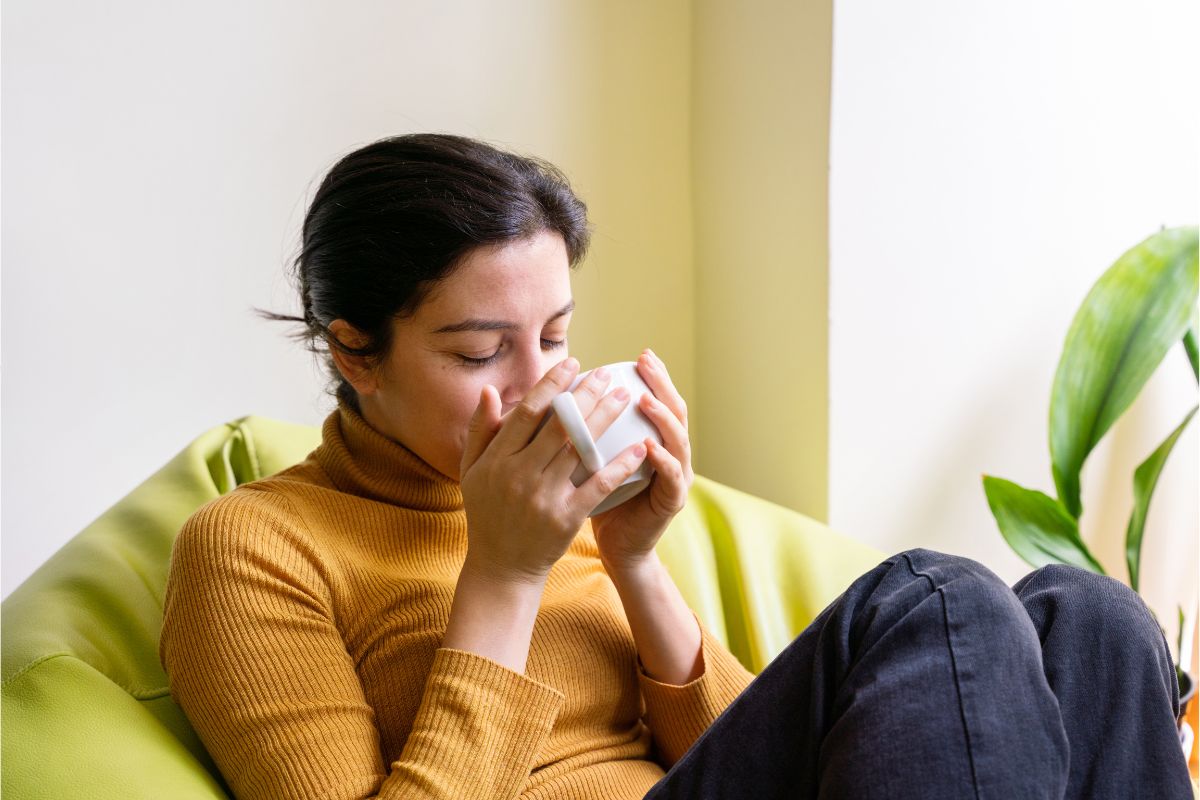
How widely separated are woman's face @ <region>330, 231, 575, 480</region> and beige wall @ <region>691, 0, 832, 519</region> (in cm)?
71

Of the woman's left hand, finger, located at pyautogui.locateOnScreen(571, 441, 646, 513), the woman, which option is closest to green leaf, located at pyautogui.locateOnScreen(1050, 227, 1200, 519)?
the woman

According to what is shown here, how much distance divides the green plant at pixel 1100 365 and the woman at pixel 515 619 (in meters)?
0.66

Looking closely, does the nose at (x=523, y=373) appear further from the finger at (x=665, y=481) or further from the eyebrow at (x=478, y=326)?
the finger at (x=665, y=481)

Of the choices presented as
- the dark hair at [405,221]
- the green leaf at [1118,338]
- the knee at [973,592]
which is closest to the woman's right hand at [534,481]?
the dark hair at [405,221]

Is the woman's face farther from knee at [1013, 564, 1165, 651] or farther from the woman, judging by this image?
knee at [1013, 564, 1165, 651]

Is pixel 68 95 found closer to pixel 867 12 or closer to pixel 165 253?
pixel 165 253

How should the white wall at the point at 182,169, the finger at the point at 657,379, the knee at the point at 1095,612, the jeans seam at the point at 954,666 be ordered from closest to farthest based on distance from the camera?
the jeans seam at the point at 954,666, the knee at the point at 1095,612, the finger at the point at 657,379, the white wall at the point at 182,169

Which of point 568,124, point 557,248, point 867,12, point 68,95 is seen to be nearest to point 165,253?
point 68,95

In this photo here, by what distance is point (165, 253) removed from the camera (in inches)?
61.2

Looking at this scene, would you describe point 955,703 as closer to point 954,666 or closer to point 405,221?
point 954,666

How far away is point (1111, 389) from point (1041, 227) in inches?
13.1

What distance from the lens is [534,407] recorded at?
0.88m

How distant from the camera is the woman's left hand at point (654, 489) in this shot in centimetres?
92

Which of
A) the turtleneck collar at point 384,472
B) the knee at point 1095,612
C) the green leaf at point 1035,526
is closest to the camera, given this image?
the knee at point 1095,612
